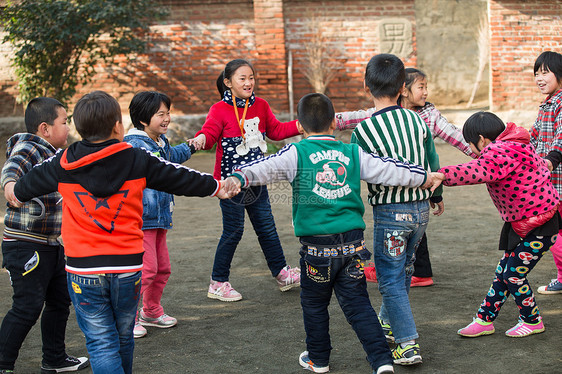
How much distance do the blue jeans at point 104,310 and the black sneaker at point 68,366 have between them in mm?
832

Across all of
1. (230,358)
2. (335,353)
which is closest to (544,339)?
(335,353)

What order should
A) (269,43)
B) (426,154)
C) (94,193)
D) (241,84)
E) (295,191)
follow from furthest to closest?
(269,43) → (241,84) → (426,154) → (295,191) → (94,193)

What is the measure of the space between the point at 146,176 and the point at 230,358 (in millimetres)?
1316

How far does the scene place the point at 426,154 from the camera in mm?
3549

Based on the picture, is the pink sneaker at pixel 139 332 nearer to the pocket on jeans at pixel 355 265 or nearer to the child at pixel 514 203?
the pocket on jeans at pixel 355 265

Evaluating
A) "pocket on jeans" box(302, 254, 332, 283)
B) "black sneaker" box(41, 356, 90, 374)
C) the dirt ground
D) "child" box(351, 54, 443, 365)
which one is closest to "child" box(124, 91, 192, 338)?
the dirt ground

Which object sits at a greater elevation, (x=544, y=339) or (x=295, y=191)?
(x=295, y=191)

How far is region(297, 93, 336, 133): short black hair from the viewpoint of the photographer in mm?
3338

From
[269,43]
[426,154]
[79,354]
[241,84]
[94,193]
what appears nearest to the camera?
[94,193]

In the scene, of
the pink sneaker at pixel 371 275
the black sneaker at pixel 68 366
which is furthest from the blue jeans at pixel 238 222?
the black sneaker at pixel 68 366

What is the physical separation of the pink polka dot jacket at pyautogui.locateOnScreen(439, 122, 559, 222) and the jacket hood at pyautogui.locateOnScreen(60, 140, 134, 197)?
1761 millimetres

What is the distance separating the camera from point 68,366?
3584mm

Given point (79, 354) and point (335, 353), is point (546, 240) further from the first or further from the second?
point (79, 354)

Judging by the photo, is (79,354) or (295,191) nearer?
(295,191)
